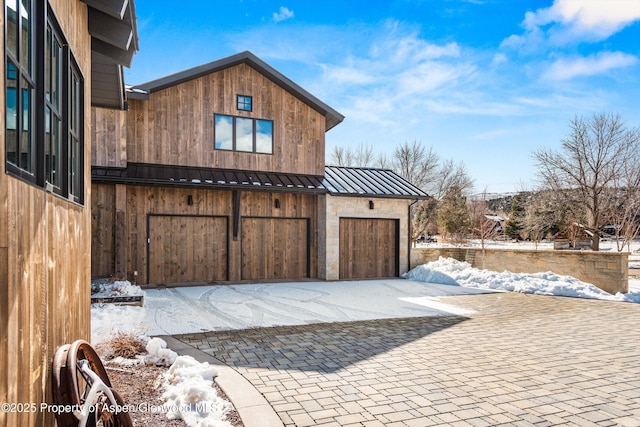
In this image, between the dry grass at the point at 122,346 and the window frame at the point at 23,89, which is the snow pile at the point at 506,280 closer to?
the dry grass at the point at 122,346

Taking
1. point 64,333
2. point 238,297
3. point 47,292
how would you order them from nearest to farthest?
point 47,292, point 64,333, point 238,297

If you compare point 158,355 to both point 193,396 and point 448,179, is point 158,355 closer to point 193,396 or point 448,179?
point 193,396

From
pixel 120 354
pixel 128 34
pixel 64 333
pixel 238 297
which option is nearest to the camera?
pixel 64 333

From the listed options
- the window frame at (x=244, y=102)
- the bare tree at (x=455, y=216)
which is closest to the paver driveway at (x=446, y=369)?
the window frame at (x=244, y=102)

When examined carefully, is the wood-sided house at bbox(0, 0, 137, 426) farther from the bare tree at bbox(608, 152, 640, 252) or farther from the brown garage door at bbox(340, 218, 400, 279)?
the bare tree at bbox(608, 152, 640, 252)

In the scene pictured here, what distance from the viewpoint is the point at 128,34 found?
15.1 feet

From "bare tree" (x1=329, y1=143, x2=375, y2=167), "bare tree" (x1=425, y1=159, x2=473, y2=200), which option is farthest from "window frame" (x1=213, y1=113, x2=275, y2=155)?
"bare tree" (x1=425, y1=159, x2=473, y2=200)

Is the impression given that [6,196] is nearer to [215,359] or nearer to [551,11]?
[215,359]

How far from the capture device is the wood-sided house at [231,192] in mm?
11188

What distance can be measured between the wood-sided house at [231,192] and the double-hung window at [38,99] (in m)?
7.88

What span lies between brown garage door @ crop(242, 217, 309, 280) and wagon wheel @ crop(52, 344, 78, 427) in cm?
1055

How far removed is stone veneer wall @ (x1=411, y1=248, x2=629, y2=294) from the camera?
1084 centimetres

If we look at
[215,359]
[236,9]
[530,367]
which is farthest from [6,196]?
[236,9]

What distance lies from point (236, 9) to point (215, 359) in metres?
10.5
